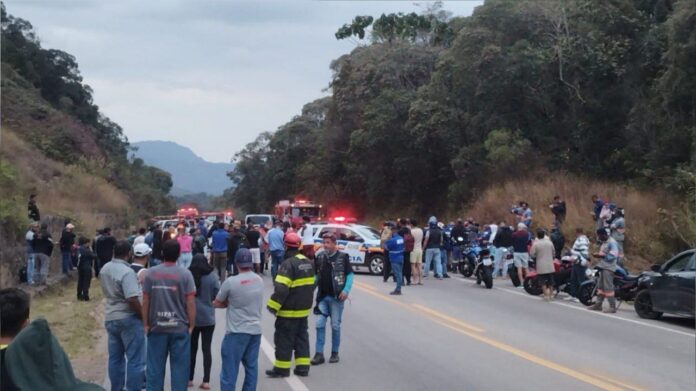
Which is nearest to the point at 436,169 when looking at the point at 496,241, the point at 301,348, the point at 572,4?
the point at 572,4

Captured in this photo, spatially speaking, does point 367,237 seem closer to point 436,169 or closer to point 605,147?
point 605,147

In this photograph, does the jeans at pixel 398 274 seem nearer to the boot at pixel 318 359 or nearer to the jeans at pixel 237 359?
the boot at pixel 318 359

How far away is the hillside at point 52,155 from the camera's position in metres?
28.8

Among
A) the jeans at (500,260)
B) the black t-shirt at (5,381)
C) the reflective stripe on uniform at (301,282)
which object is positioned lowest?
the jeans at (500,260)

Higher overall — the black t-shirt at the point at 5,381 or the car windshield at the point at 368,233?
the black t-shirt at the point at 5,381

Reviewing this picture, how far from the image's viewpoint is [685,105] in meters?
28.3

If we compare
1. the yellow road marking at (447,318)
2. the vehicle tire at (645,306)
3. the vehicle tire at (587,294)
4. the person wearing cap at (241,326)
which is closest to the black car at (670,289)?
the vehicle tire at (645,306)

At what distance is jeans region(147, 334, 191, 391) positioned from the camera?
27.8 ft

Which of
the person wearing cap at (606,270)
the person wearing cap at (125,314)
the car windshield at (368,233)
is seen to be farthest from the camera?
the car windshield at (368,233)

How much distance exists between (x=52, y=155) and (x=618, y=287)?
141 ft

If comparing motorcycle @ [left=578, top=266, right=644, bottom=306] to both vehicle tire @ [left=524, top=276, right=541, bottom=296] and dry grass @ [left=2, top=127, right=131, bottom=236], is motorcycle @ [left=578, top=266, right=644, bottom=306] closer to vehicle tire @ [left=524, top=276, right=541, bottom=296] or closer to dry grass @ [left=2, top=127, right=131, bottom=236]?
vehicle tire @ [left=524, top=276, right=541, bottom=296]

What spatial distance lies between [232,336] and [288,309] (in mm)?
1314

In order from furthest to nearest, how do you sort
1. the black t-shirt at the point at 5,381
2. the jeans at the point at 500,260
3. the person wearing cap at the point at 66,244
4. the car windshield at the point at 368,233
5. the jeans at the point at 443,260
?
the car windshield at the point at 368,233, the jeans at the point at 443,260, the jeans at the point at 500,260, the person wearing cap at the point at 66,244, the black t-shirt at the point at 5,381

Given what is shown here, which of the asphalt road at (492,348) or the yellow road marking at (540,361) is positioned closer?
the yellow road marking at (540,361)
